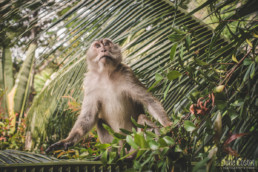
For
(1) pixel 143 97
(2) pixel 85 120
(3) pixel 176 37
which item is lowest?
(3) pixel 176 37

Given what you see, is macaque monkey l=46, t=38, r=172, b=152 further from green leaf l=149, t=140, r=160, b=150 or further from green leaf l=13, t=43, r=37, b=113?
green leaf l=13, t=43, r=37, b=113

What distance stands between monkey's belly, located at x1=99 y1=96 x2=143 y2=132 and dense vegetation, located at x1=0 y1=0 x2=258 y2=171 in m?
0.30

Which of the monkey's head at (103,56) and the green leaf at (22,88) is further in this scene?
the green leaf at (22,88)

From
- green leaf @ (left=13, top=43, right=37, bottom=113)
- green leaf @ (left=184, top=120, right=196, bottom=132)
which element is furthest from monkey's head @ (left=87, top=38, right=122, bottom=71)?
green leaf @ (left=13, top=43, right=37, bottom=113)

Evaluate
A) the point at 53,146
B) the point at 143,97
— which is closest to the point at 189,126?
the point at 53,146

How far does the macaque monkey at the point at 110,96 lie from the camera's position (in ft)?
10.3

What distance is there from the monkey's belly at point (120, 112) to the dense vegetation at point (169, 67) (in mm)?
299

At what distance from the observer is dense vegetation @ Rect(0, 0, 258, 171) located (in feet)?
3.62

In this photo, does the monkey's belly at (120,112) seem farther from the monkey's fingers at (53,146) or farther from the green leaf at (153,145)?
the green leaf at (153,145)

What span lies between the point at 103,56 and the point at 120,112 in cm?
72

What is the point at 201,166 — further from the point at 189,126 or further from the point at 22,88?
the point at 22,88

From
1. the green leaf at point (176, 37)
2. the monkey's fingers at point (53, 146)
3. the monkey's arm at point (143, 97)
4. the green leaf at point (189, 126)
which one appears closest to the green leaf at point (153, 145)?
the green leaf at point (189, 126)

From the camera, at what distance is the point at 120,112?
10.3 feet

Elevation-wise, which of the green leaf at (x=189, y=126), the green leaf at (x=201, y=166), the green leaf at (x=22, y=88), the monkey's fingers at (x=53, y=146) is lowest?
the green leaf at (x=201, y=166)
